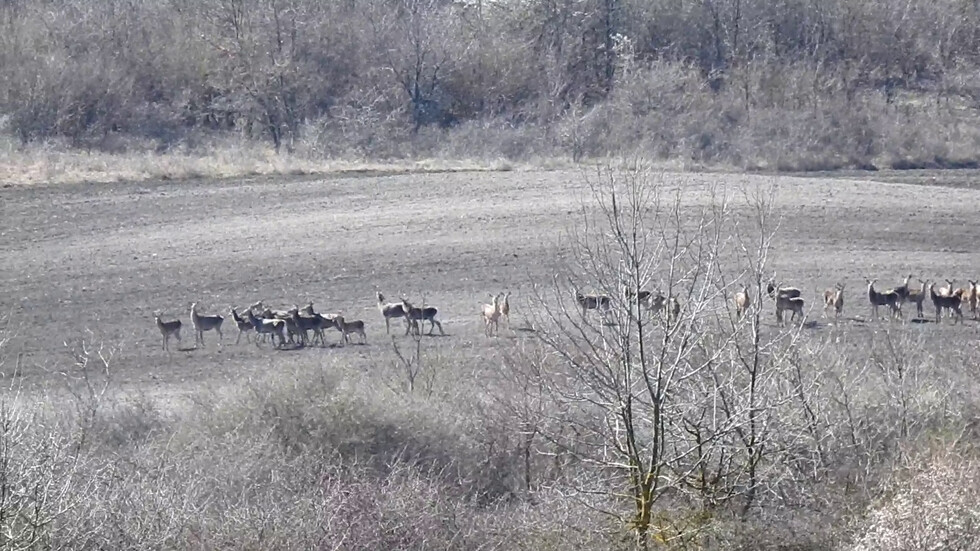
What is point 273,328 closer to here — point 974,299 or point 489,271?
point 489,271

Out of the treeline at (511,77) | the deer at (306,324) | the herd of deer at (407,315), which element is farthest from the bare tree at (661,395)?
the treeline at (511,77)

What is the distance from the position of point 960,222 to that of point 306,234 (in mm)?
16269

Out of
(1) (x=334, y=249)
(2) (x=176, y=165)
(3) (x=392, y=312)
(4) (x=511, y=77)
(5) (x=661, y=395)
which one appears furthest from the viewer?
(4) (x=511, y=77)

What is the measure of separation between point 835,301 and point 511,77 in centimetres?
2788

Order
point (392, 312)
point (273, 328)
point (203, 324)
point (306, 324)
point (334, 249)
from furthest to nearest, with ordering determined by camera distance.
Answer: point (334, 249) → point (392, 312) → point (203, 324) → point (306, 324) → point (273, 328)

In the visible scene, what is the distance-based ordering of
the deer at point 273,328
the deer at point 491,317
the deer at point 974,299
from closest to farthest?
the deer at point 273,328 → the deer at point 491,317 → the deer at point 974,299

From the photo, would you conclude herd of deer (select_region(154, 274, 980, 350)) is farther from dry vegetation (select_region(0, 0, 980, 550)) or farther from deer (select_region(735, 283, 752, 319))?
deer (select_region(735, 283, 752, 319))

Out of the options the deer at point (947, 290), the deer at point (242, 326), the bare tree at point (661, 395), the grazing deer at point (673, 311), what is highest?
the grazing deer at point (673, 311)

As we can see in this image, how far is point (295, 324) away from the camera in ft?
82.4

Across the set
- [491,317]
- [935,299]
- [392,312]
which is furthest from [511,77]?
[935,299]

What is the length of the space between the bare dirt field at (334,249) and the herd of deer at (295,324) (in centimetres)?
33

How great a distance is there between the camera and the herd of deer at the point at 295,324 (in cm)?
2508

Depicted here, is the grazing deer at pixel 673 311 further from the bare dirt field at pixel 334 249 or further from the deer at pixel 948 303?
the deer at pixel 948 303

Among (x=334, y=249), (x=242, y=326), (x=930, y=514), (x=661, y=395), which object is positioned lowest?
(x=242, y=326)
